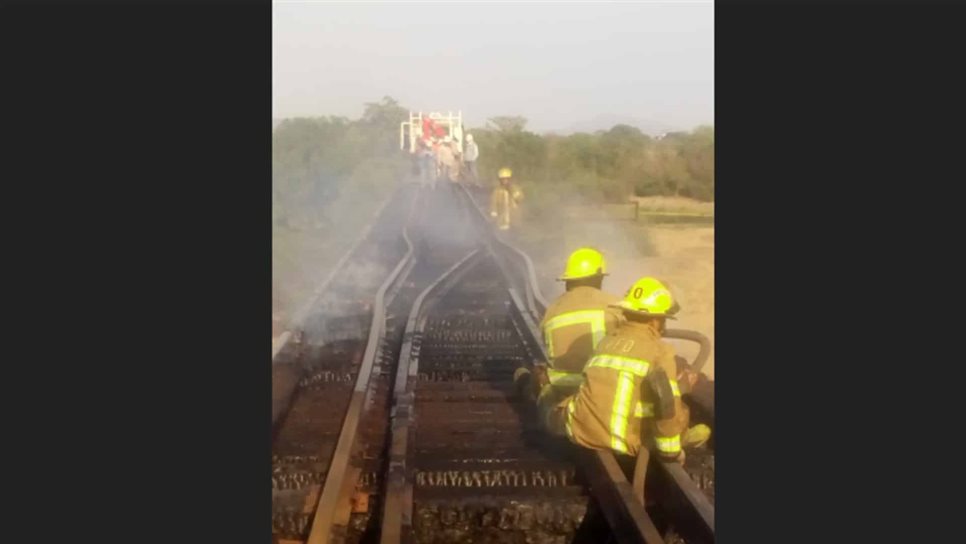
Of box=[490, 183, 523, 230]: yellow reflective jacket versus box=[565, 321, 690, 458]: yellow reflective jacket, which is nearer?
box=[565, 321, 690, 458]: yellow reflective jacket

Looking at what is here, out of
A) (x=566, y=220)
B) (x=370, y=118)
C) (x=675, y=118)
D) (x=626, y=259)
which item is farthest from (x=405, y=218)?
(x=675, y=118)

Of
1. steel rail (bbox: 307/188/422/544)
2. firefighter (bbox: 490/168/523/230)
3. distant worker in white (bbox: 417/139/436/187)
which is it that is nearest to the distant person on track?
steel rail (bbox: 307/188/422/544)

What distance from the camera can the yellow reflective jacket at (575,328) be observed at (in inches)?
279

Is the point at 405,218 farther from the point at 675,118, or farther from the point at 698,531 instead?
the point at 698,531

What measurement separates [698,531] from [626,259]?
9.24 meters

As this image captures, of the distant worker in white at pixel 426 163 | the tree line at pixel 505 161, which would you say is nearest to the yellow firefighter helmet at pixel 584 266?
the tree line at pixel 505 161

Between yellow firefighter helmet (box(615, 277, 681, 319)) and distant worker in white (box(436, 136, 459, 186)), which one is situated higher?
distant worker in white (box(436, 136, 459, 186))

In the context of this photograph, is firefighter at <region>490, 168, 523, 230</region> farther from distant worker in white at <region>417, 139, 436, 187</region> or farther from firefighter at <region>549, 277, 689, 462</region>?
firefighter at <region>549, 277, 689, 462</region>

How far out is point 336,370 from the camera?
371 inches

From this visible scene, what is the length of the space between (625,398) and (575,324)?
37.9 inches

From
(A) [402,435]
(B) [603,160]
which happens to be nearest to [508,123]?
(B) [603,160]

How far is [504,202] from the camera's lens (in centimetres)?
1836

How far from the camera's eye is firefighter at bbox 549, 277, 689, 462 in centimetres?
616

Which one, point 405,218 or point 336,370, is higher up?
point 405,218
